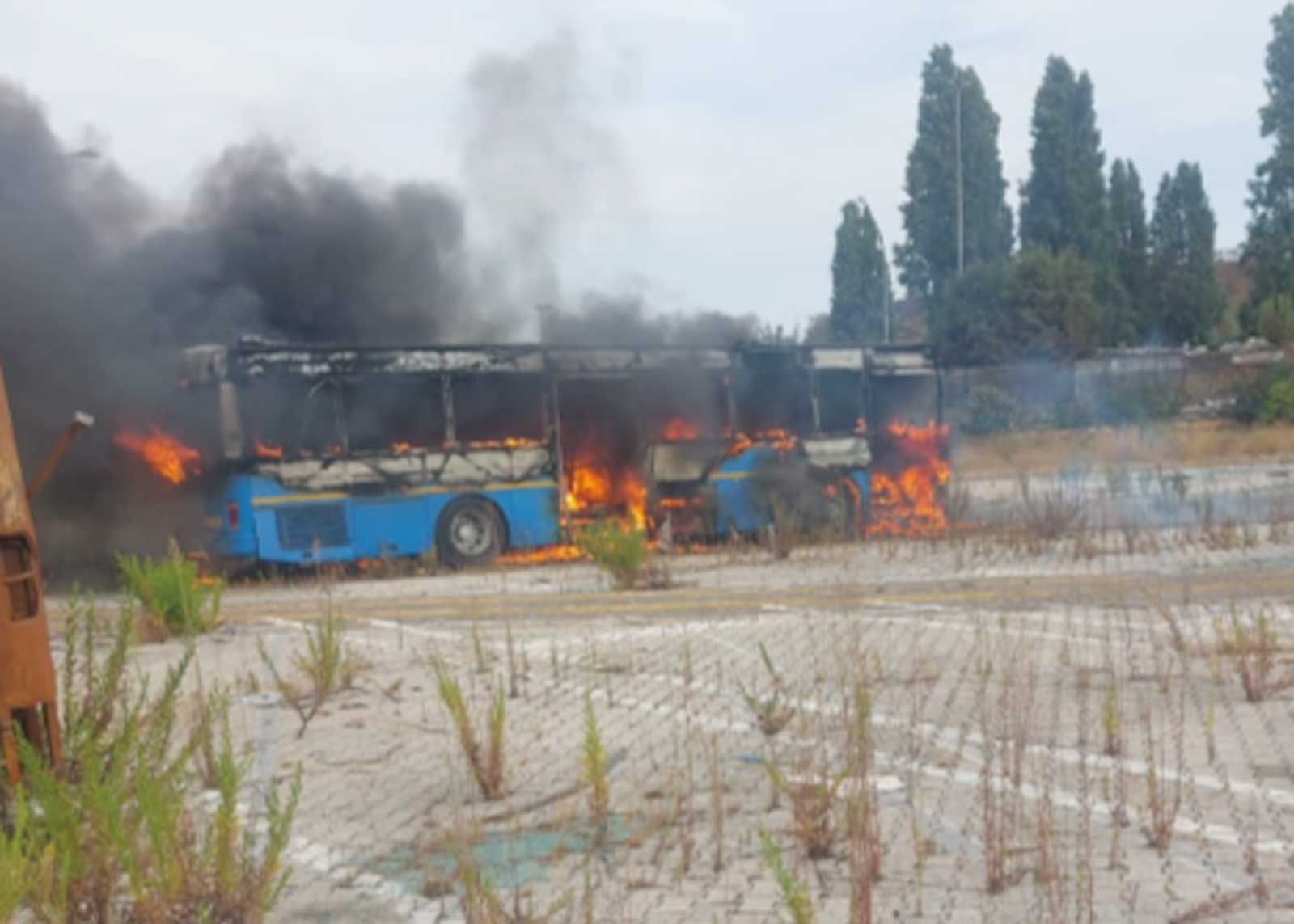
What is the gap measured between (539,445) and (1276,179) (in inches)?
1945

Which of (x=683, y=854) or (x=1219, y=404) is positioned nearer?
(x=683, y=854)

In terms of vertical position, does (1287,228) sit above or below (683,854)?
above

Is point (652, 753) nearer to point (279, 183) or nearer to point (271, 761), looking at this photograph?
point (271, 761)

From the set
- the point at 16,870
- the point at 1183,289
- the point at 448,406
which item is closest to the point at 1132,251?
the point at 1183,289

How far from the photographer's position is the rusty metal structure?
5207mm

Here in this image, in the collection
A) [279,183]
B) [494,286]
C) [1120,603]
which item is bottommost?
[1120,603]

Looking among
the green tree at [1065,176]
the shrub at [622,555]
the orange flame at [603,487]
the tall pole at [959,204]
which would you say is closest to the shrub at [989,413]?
the tall pole at [959,204]

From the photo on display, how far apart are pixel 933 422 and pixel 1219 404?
93.4 feet

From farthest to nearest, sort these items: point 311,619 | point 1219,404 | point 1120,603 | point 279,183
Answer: point 1219,404, point 279,183, point 311,619, point 1120,603

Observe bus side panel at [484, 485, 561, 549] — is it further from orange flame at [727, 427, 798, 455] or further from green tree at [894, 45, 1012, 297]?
green tree at [894, 45, 1012, 297]

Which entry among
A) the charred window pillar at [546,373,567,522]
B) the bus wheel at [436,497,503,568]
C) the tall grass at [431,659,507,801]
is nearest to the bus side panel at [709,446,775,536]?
the charred window pillar at [546,373,567,522]

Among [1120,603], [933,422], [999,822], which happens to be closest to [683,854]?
[999,822]

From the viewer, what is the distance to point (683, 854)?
5.45m

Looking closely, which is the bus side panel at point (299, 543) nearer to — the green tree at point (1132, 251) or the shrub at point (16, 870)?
the shrub at point (16, 870)
